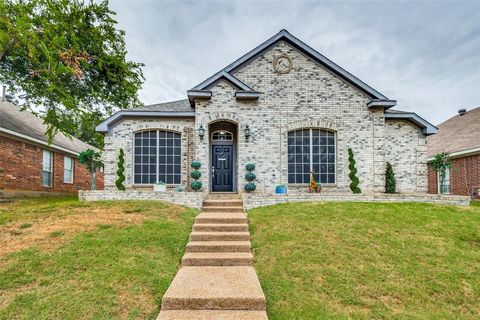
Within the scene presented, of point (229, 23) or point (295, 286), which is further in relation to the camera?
point (229, 23)

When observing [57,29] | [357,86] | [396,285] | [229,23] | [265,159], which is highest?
[229,23]

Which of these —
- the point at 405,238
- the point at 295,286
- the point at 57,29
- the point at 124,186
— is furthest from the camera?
the point at 57,29

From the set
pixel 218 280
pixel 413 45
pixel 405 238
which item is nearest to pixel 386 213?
pixel 405 238

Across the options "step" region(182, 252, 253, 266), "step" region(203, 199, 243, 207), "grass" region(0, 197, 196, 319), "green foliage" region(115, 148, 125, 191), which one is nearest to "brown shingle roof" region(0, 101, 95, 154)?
"green foliage" region(115, 148, 125, 191)

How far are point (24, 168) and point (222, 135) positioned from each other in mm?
9511

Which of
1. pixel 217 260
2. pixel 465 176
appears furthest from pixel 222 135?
pixel 465 176

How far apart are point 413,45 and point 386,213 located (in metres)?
14.2

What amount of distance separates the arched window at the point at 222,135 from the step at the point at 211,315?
8.64 metres

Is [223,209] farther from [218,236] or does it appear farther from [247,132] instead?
[247,132]

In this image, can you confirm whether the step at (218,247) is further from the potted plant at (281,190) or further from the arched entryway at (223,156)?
the arched entryway at (223,156)

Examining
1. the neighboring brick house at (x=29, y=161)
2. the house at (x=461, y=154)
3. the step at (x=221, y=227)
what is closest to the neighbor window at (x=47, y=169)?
the neighboring brick house at (x=29, y=161)

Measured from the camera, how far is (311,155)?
11.2m

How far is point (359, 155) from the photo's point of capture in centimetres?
1109

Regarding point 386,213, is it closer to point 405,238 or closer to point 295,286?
point 405,238
